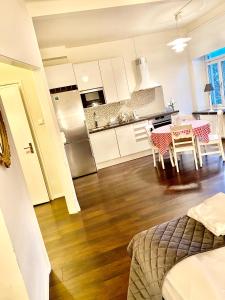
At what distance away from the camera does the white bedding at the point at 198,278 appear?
98 cm

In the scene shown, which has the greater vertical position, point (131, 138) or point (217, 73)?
point (217, 73)

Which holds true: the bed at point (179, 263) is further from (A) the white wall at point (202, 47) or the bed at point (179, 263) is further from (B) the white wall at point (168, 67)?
(B) the white wall at point (168, 67)

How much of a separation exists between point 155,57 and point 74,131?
9.48ft

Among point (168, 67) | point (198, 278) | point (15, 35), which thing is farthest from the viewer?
point (168, 67)

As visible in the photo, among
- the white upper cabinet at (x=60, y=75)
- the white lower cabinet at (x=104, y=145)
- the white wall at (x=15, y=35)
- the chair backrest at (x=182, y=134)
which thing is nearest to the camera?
the white wall at (x=15, y=35)

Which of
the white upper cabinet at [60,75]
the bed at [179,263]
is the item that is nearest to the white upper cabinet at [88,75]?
the white upper cabinet at [60,75]

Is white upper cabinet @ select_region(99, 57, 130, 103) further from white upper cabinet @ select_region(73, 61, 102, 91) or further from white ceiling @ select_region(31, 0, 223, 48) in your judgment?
white ceiling @ select_region(31, 0, 223, 48)

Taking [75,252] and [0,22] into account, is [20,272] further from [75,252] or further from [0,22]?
[0,22]

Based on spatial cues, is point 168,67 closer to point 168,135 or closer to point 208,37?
point 208,37

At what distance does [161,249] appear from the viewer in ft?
4.31

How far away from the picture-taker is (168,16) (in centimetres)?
472

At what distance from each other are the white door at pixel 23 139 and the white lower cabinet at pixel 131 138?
2124 millimetres

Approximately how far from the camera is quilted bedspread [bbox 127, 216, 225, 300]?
123cm

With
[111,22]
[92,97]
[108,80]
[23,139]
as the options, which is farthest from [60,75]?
[23,139]
